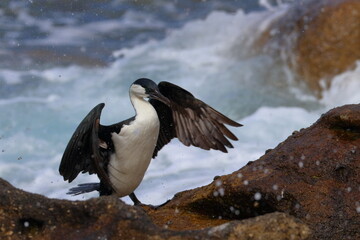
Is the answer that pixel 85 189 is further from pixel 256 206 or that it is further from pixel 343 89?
pixel 343 89

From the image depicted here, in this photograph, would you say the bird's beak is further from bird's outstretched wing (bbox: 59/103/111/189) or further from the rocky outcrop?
the rocky outcrop

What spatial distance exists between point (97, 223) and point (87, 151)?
194 centimetres

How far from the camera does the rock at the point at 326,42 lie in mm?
11586

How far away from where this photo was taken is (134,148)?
5.60m

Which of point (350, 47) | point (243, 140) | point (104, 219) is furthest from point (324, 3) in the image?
point (104, 219)

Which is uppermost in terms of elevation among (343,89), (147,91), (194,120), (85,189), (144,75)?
(144,75)

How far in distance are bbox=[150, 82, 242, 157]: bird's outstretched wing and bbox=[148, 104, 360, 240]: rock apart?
990 mm

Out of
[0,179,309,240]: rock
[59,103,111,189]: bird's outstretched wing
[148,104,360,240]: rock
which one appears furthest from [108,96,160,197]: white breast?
[0,179,309,240]: rock

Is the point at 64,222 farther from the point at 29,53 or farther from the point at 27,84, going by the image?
the point at 29,53

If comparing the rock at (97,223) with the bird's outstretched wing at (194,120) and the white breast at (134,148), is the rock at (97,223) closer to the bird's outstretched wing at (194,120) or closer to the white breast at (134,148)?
the white breast at (134,148)

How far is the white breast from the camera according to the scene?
18.3ft

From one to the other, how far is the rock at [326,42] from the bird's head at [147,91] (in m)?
6.36

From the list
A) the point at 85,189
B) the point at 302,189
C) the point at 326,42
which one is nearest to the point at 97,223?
the point at 302,189

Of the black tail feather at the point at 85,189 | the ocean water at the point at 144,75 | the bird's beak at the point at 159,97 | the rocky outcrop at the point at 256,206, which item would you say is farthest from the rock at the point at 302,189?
the ocean water at the point at 144,75
